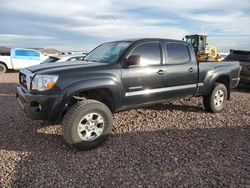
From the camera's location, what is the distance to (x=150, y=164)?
12.6ft

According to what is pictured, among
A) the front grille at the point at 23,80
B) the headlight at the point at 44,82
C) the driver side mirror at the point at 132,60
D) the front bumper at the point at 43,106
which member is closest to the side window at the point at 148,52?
the driver side mirror at the point at 132,60

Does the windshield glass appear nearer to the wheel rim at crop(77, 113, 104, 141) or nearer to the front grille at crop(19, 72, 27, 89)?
the wheel rim at crop(77, 113, 104, 141)

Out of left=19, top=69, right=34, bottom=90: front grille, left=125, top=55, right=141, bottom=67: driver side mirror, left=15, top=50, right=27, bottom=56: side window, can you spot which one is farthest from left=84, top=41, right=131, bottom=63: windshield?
left=15, top=50, right=27, bottom=56: side window

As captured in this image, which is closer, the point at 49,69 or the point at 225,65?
the point at 49,69

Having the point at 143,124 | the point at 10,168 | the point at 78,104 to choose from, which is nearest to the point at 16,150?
the point at 10,168

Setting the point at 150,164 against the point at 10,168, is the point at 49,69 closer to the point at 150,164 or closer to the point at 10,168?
the point at 10,168

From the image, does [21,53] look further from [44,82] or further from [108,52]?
[44,82]

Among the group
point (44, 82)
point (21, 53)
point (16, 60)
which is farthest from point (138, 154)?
point (21, 53)

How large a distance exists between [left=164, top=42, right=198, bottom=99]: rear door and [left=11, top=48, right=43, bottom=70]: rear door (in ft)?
43.5

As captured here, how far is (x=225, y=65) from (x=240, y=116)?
1.29 m

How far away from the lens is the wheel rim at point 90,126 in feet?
14.0

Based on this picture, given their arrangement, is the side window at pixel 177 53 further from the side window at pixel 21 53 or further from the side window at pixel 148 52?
the side window at pixel 21 53

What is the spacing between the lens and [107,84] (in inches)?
174

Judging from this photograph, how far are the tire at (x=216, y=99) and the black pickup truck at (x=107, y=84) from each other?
178 millimetres
